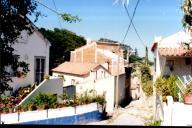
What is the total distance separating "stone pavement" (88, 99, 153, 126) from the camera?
23.1 meters

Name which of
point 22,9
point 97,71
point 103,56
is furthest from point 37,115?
point 103,56

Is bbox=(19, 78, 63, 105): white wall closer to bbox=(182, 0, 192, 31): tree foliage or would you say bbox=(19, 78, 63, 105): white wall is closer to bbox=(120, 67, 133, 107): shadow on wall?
bbox=(182, 0, 192, 31): tree foliage

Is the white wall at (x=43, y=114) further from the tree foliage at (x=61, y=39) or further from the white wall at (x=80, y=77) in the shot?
the tree foliage at (x=61, y=39)

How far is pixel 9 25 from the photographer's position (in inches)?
220

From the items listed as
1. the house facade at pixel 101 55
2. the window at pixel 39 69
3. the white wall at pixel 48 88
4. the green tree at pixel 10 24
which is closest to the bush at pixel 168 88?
the window at pixel 39 69

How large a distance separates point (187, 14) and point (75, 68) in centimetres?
1778

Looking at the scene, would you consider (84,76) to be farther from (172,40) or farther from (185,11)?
(185,11)

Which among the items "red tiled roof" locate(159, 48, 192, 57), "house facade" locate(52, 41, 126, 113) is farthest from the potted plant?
"house facade" locate(52, 41, 126, 113)

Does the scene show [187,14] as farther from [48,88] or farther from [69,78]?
[69,78]

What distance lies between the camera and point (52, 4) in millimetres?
5711

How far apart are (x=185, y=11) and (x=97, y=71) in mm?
24585

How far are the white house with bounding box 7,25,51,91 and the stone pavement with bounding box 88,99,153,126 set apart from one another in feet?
20.5

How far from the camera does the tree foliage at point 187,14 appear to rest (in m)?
7.92

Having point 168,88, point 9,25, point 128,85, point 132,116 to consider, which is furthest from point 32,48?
point 128,85
